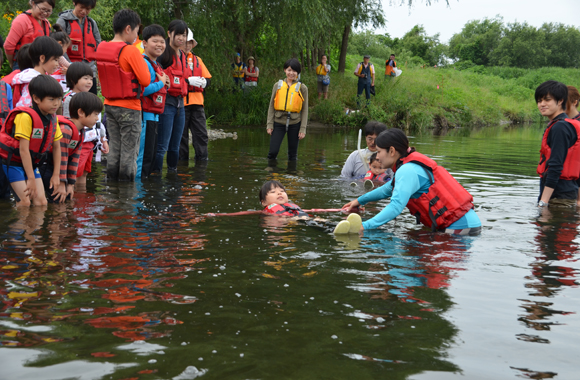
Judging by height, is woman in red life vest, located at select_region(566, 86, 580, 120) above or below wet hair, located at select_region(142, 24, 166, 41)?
below

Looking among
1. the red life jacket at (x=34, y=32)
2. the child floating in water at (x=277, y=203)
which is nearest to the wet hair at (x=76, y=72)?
the red life jacket at (x=34, y=32)

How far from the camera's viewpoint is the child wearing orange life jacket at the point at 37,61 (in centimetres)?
638

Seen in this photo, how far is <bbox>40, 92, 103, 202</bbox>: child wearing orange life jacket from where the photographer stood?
6.63 m

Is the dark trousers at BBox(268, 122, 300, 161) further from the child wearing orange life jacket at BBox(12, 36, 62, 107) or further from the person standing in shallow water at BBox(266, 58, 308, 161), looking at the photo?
the child wearing orange life jacket at BBox(12, 36, 62, 107)

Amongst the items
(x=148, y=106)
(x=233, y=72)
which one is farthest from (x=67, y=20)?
(x=233, y=72)

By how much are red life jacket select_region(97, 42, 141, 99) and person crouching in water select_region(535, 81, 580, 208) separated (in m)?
5.42

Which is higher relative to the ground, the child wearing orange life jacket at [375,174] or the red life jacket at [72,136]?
the red life jacket at [72,136]

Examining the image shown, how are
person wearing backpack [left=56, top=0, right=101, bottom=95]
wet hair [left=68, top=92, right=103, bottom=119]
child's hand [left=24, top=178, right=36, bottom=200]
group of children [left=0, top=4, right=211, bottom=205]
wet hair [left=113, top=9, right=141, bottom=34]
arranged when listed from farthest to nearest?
person wearing backpack [left=56, top=0, right=101, bottom=95] → wet hair [left=113, top=9, right=141, bottom=34] → wet hair [left=68, top=92, right=103, bottom=119] → child's hand [left=24, top=178, right=36, bottom=200] → group of children [left=0, top=4, right=211, bottom=205]

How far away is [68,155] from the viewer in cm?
691

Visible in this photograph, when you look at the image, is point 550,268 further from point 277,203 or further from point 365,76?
point 365,76

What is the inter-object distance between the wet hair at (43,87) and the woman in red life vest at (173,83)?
122 inches

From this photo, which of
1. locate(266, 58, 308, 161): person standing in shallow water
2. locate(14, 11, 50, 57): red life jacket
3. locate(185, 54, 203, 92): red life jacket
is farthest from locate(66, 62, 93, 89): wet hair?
locate(266, 58, 308, 161): person standing in shallow water

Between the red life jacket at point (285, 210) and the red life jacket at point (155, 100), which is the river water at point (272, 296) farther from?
the red life jacket at point (155, 100)

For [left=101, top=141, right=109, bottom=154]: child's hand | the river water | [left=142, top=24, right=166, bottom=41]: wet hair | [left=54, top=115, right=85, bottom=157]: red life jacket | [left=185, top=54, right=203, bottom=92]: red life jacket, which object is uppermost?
[left=142, top=24, right=166, bottom=41]: wet hair
